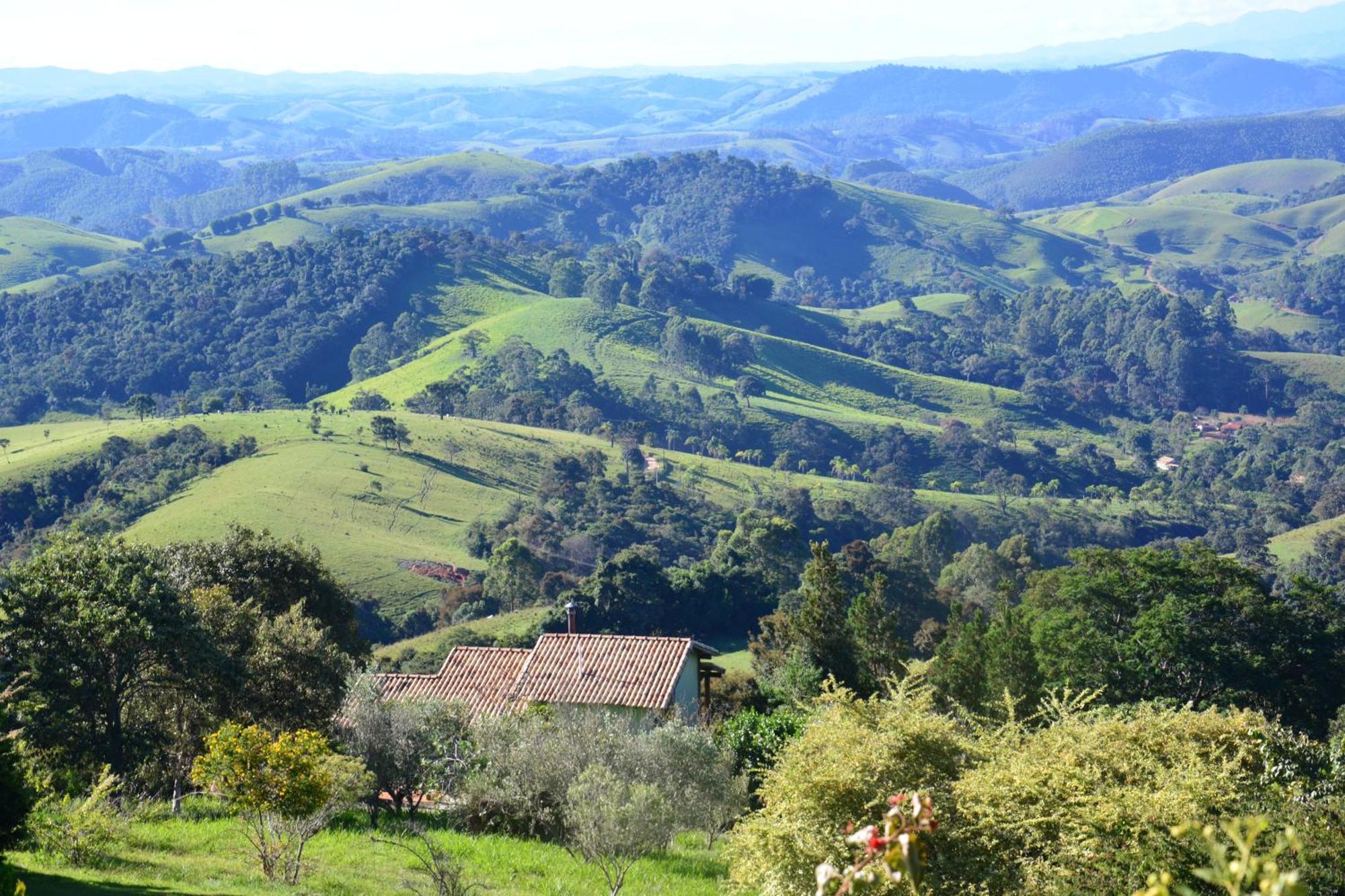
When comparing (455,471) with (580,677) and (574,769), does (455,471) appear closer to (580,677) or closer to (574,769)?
(580,677)

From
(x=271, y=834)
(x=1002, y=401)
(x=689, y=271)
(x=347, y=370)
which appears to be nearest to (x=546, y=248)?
(x=689, y=271)

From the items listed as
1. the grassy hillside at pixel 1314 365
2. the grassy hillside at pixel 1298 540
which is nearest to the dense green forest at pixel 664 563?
the grassy hillside at pixel 1298 540

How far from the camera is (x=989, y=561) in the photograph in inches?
2876

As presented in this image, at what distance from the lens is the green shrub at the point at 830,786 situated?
16172 mm

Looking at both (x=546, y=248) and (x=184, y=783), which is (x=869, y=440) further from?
(x=184, y=783)

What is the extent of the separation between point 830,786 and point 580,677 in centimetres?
1600

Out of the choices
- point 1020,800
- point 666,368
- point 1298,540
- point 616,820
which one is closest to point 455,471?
point 666,368

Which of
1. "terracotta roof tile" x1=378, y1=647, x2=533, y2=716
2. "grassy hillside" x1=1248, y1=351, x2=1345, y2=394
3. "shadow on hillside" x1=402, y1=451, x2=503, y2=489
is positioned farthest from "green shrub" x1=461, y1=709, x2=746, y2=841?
"grassy hillside" x1=1248, y1=351, x2=1345, y2=394

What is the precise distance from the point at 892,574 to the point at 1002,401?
87.1m

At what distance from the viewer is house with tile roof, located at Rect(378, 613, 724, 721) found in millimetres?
30938

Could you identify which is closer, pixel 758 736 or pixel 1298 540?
pixel 758 736

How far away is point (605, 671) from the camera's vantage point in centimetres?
3198

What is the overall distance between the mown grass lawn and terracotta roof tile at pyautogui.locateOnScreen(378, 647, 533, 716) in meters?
9.69

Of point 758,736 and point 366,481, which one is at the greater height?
point 758,736
